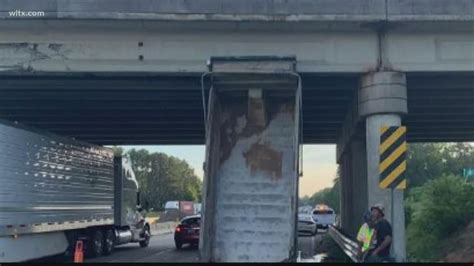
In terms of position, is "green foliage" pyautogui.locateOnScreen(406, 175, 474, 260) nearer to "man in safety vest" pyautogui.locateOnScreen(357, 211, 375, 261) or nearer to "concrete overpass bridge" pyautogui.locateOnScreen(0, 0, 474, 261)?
"concrete overpass bridge" pyautogui.locateOnScreen(0, 0, 474, 261)

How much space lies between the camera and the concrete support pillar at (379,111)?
16641mm

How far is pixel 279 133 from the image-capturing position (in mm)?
16688

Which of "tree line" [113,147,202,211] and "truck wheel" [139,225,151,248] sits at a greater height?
"tree line" [113,147,202,211]

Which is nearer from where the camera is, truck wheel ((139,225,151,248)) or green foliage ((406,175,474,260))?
green foliage ((406,175,474,260))

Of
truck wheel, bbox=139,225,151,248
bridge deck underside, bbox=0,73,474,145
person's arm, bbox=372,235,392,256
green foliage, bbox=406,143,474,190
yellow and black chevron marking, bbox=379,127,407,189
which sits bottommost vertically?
truck wheel, bbox=139,225,151,248

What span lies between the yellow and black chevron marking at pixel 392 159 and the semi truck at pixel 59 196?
340 inches

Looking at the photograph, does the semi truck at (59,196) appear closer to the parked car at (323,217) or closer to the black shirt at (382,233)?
the black shirt at (382,233)

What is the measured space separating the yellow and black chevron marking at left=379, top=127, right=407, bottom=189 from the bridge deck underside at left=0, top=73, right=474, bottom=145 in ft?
15.6

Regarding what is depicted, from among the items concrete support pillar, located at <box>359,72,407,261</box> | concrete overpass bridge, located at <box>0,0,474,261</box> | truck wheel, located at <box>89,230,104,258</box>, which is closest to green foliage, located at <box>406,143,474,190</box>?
truck wheel, located at <box>89,230,104,258</box>

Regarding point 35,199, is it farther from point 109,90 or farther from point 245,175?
point 245,175

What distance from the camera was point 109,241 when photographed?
2469 centimetres

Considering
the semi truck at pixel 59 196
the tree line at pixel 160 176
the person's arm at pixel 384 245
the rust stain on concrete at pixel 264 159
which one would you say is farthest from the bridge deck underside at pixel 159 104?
the tree line at pixel 160 176

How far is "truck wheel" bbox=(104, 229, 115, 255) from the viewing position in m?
24.2

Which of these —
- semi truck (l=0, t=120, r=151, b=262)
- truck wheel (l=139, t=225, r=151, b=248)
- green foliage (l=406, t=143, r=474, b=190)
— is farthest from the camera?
green foliage (l=406, t=143, r=474, b=190)
